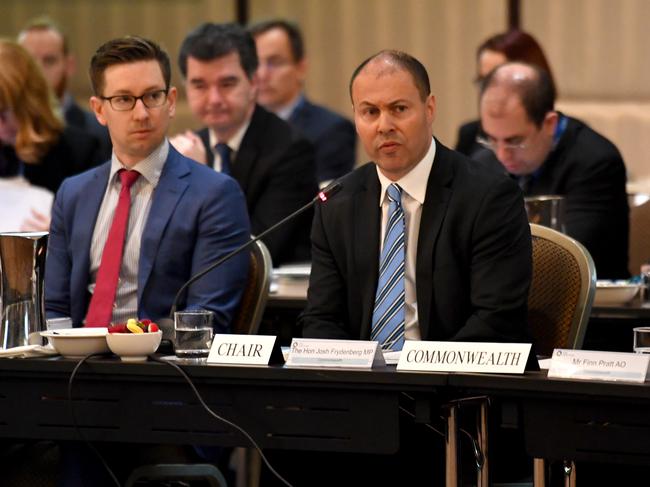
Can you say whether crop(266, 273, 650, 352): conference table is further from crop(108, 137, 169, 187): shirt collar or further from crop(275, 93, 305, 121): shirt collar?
crop(275, 93, 305, 121): shirt collar

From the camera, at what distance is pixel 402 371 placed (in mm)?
2590

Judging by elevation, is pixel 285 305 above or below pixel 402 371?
below

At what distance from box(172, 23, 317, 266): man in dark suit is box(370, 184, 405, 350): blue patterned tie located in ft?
5.28

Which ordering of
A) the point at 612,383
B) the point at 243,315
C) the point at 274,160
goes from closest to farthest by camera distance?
the point at 612,383, the point at 243,315, the point at 274,160

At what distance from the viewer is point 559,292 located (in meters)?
3.25

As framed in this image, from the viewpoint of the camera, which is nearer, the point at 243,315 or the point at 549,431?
the point at 549,431

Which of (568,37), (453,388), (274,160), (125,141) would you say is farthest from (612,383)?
(568,37)

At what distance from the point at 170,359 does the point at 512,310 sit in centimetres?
78

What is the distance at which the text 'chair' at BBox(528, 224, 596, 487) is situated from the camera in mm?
3186

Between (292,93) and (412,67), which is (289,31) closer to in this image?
(292,93)

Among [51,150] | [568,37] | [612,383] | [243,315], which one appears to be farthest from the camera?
[568,37]

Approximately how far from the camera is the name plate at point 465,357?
2.56m

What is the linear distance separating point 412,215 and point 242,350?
643 mm

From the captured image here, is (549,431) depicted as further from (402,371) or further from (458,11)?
(458,11)
